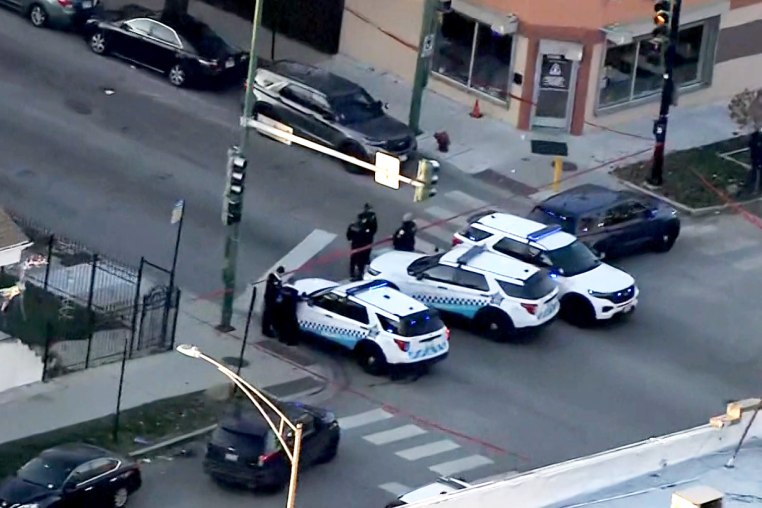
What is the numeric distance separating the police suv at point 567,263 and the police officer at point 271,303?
4176 mm

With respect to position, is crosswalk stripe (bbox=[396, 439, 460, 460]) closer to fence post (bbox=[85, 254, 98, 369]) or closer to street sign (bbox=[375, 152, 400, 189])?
street sign (bbox=[375, 152, 400, 189])

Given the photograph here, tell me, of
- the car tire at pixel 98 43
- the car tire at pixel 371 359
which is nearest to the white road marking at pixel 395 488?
the car tire at pixel 371 359

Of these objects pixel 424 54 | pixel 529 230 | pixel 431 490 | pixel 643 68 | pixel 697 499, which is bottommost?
pixel 431 490

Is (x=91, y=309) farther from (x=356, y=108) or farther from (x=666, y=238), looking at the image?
(x=666, y=238)

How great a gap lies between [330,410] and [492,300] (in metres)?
4.03

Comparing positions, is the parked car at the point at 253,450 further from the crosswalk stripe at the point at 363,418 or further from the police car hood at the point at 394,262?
the police car hood at the point at 394,262

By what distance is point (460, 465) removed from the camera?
31.0 metres

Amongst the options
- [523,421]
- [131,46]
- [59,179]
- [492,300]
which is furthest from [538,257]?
[131,46]

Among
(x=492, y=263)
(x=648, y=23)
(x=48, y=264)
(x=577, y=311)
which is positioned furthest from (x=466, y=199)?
(x=48, y=264)

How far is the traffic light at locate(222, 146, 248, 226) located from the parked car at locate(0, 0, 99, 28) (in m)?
14.0

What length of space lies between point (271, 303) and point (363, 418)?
10.1 ft

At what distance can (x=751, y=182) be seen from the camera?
42438 millimetres

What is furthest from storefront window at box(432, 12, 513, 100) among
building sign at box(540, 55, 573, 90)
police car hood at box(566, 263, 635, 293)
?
police car hood at box(566, 263, 635, 293)

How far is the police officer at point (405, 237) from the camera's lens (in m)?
36.6
